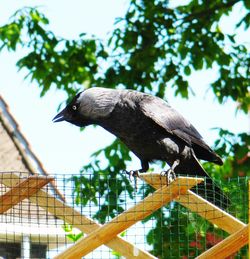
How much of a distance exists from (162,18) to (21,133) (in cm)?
220

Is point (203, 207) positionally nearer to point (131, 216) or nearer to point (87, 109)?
point (131, 216)

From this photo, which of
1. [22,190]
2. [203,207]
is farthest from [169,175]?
[22,190]

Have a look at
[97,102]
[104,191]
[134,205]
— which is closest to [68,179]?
[134,205]

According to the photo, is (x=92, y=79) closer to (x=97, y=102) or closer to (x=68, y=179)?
(x=97, y=102)

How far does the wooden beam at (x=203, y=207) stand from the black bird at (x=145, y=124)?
29cm

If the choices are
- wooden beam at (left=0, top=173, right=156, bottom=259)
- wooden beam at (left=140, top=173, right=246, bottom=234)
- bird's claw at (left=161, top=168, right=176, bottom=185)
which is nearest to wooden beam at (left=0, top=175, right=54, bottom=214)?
wooden beam at (left=0, top=173, right=156, bottom=259)

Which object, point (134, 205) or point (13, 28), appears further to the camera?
point (13, 28)

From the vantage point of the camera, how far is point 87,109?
646 cm

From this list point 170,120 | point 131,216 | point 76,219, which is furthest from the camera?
point 170,120

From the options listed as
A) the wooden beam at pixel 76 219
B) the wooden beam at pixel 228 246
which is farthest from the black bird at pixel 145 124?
the wooden beam at pixel 76 219

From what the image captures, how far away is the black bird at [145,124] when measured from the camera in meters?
6.48

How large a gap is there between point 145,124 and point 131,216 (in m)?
1.04

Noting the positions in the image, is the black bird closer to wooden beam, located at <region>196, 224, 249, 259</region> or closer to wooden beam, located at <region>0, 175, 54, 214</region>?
wooden beam, located at <region>196, 224, 249, 259</region>

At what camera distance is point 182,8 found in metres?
11.1
